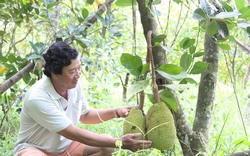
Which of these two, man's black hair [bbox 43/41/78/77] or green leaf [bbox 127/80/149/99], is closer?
green leaf [bbox 127/80/149/99]

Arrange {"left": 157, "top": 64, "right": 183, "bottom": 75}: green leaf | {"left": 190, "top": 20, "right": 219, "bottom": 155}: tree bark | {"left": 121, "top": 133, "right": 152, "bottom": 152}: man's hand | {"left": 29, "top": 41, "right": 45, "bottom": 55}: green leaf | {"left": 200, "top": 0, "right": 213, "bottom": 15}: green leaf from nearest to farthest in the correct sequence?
{"left": 200, "top": 0, "right": 213, "bottom": 15}: green leaf < {"left": 157, "top": 64, "right": 183, "bottom": 75}: green leaf < {"left": 121, "top": 133, "right": 152, "bottom": 152}: man's hand < {"left": 190, "top": 20, "right": 219, "bottom": 155}: tree bark < {"left": 29, "top": 41, "right": 45, "bottom": 55}: green leaf

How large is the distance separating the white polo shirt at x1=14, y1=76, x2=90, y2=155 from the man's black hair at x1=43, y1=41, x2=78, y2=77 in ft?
0.40

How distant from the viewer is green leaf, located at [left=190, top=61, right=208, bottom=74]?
4.28 ft

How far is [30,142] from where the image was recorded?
1.92 m

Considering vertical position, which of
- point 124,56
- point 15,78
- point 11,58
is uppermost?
point 124,56

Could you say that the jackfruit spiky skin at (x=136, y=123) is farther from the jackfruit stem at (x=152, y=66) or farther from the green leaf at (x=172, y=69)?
the green leaf at (x=172, y=69)

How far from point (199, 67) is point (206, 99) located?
23cm

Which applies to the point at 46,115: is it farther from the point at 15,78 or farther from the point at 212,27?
the point at 212,27

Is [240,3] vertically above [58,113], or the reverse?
[240,3]

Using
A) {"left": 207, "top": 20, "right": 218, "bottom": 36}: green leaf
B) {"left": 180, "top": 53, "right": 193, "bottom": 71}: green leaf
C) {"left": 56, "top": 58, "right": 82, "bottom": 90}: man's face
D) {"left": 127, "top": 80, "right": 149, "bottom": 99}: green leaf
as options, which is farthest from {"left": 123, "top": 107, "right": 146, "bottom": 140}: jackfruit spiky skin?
{"left": 56, "top": 58, "right": 82, "bottom": 90}: man's face

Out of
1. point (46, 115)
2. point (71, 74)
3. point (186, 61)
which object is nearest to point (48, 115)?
point (46, 115)

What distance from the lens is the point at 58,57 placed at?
1.77 meters

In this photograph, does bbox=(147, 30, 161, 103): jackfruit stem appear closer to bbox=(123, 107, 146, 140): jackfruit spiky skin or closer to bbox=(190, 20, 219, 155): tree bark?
bbox=(123, 107, 146, 140): jackfruit spiky skin

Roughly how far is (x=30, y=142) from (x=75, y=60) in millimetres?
568
